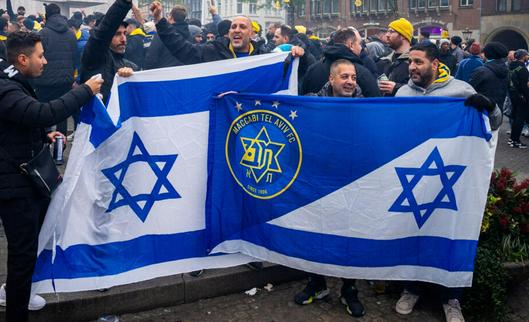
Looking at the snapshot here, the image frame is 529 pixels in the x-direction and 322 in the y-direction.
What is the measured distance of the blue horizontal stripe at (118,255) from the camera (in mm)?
3705

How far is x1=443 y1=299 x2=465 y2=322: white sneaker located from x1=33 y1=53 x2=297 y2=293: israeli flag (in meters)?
1.60

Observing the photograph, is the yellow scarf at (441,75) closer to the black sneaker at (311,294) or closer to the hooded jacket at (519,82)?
the black sneaker at (311,294)

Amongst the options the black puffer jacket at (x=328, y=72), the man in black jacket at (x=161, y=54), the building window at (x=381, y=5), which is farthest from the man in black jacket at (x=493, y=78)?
the building window at (x=381, y=5)

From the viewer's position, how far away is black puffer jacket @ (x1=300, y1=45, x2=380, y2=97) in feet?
15.4

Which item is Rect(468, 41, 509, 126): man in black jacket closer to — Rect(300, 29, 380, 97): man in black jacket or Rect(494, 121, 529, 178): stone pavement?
Rect(494, 121, 529, 178): stone pavement

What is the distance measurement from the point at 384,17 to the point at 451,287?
51539 mm

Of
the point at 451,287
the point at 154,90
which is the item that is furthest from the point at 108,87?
the point at 451,287

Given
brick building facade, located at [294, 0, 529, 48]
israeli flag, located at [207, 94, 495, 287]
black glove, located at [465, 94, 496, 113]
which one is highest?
brick building facade, located at [294, 0, 529, 48]

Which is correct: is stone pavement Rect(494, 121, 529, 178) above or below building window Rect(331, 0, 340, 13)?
below

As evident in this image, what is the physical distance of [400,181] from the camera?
3.82m

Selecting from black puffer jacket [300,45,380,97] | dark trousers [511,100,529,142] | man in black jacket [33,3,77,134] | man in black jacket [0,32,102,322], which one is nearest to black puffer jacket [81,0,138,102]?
man in black jacket [0,32,102,322]

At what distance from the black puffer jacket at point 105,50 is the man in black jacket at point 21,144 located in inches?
30.4

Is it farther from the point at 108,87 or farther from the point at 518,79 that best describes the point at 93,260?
the point at 518,79

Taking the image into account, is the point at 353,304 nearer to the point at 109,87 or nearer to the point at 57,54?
the point at 109,87
